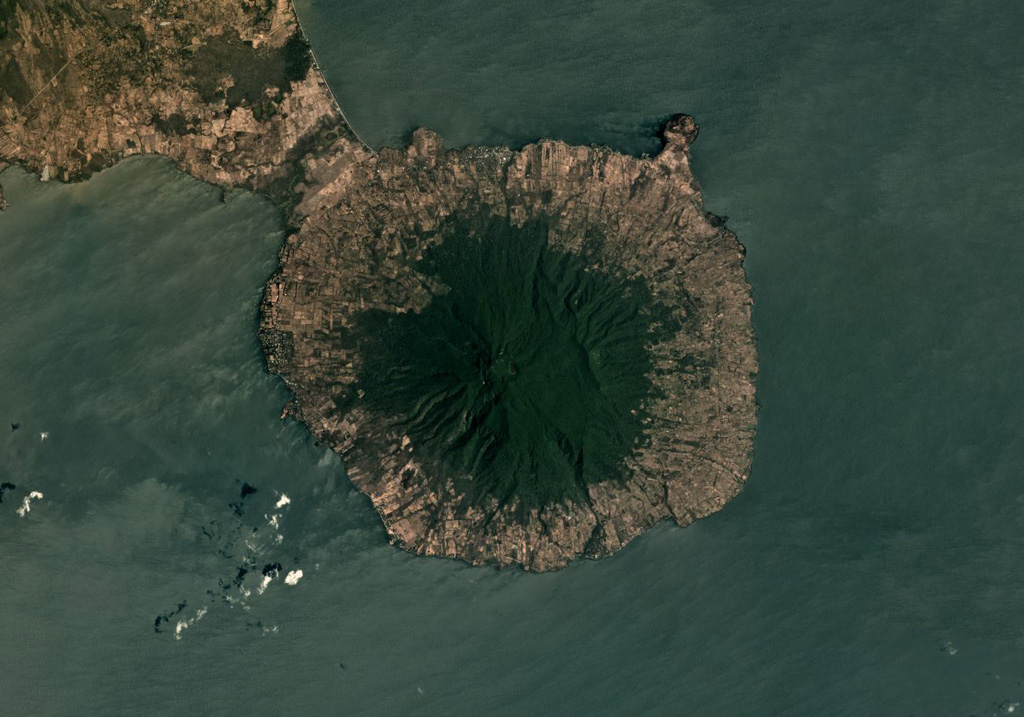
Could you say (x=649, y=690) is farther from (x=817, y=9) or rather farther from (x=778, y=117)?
(x=817, y=9)

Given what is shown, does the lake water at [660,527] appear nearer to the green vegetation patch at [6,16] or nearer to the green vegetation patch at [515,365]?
the green vegetation patch at [515,365]

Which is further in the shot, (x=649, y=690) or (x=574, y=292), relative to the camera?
(x=649, y=690)

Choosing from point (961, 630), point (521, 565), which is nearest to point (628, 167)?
point (521, 565)

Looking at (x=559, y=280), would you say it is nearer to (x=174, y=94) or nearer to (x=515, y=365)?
(x=515, y=365)

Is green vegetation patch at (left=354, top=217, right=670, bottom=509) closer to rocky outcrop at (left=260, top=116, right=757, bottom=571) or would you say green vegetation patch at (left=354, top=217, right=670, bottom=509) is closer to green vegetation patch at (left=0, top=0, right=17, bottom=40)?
rocky outcrop at (left=260, top=116, right=757, bottom=571)

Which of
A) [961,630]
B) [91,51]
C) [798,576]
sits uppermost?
[91,51]

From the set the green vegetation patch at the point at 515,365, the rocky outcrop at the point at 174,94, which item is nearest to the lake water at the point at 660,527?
the rocky outcrop at the point at 174,94

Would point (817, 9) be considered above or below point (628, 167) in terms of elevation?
above
